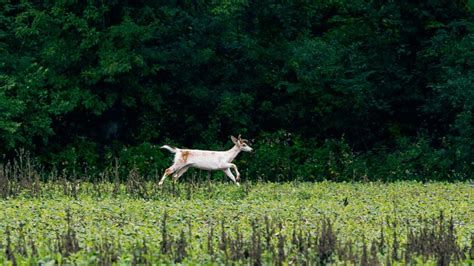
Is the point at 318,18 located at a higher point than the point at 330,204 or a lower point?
higher

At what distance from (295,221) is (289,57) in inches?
645

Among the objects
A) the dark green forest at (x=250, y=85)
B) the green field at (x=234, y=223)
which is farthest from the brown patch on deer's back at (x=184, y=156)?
the dark green forest at (x=250, y=85)

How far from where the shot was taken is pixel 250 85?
32.0 meters

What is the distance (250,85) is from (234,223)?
1707cm

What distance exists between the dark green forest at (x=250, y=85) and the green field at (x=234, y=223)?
596cm

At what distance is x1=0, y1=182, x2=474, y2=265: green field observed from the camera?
37.8ft

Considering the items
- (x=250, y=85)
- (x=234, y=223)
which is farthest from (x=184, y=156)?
(x=234, y=223)

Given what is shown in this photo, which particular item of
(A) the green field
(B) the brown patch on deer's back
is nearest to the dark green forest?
(B) the brown patch on deer's back

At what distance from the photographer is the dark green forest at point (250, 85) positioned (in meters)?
28.8

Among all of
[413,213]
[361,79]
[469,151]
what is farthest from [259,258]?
[361,79]

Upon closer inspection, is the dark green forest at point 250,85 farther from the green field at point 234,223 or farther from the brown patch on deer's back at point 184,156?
the green field at point 234,223

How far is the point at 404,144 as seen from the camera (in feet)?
98.7

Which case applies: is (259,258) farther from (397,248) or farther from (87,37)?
(87,37)

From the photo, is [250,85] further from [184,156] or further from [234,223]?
[234,223]
